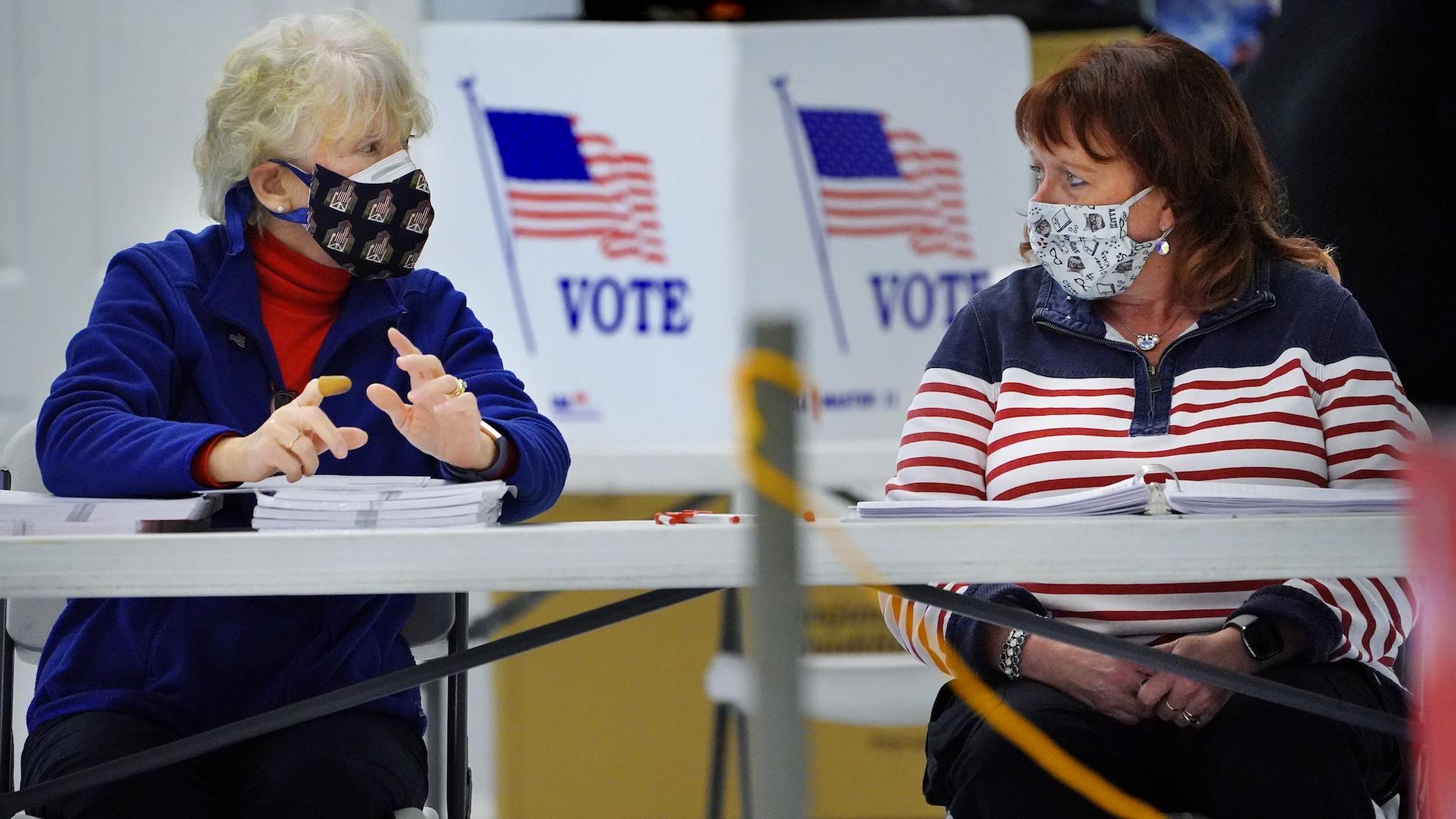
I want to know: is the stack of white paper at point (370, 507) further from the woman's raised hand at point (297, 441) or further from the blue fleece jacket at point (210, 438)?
the blue fleece jacket at point (210, 438)

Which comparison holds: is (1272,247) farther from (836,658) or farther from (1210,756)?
(836,658)

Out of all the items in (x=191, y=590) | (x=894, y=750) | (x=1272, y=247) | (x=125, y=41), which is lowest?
(x=894, y=750)

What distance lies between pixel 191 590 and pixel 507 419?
0.56 meters

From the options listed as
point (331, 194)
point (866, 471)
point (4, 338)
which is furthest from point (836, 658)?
point (4, 338)

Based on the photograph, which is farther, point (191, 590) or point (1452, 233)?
point (1452, 233)

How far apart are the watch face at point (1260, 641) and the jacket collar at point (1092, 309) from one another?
1.15 ft

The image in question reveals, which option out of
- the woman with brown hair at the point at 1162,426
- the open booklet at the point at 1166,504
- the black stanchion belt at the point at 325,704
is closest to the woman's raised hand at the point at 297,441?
the black stanchion belt at the point at 325,704

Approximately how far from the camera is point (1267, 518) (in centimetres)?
103

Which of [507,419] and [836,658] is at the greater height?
[507,419]

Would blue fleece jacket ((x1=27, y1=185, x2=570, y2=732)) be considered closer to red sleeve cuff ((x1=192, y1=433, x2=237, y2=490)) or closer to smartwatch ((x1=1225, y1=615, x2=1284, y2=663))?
red sleeve cuff ((x1=192, y1=433, x2=237, y2=490))

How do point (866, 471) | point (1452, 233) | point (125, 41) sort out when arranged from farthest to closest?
point (125, 41)
point (866, 471)
point (1452, 233)

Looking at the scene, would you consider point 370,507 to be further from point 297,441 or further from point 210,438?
point 210,438

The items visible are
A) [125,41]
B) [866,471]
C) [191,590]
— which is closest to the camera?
[191,590]

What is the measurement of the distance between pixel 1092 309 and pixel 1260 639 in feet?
1.40
